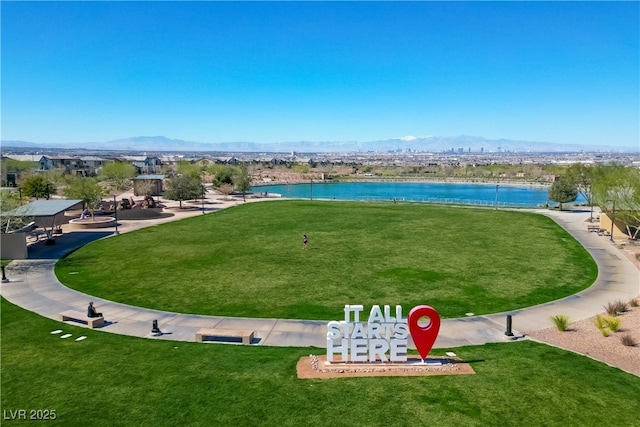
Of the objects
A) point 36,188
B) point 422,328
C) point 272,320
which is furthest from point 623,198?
point 36,188

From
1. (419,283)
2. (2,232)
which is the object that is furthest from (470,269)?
(2,232)

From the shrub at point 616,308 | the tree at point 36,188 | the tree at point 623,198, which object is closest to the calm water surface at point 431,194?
the tree at point 623,198

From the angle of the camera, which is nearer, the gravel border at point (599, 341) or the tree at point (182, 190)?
the gravel border at point (599, 341)

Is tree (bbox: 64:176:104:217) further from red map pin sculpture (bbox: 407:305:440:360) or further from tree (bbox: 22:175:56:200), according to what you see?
red map pin sculpture (bbox: 407:305:440:360)

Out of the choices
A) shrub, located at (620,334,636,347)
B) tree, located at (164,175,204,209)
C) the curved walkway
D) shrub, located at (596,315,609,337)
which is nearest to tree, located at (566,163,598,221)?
the curved walkway

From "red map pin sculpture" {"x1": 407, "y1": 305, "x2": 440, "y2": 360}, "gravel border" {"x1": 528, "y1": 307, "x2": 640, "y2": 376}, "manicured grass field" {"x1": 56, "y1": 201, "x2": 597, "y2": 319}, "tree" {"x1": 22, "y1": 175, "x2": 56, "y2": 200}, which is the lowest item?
"manicured grass field" {"x1": 56, "y1": 201, "x2": 597, "y2": 319}

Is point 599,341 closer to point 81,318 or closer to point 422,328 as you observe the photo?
point 422,328

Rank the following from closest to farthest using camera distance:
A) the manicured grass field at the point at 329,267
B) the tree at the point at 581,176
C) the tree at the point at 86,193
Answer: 1. the manicured grass field at the point at 329,267
2. the tree at the point at 86,193
3. the tree at the point at 581,176

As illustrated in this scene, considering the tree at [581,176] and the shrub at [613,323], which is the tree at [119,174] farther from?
the shrub at [613,323]
